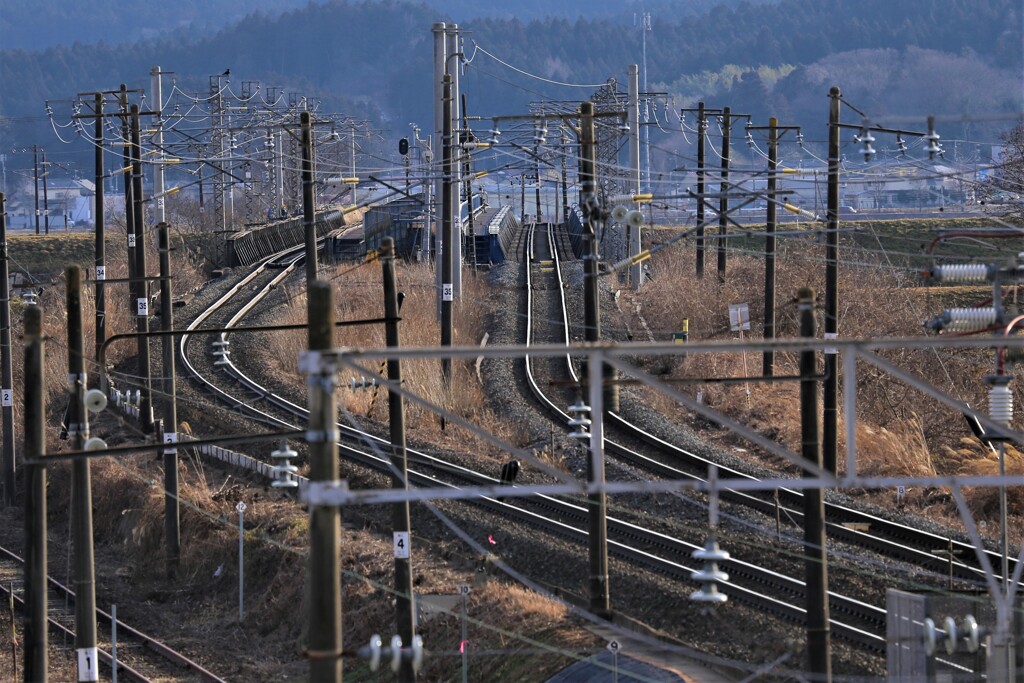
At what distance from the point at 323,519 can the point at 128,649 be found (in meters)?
11.4

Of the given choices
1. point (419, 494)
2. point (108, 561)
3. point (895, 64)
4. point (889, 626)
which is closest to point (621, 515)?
point (889, 626)

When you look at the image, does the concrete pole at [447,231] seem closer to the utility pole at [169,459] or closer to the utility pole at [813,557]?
the utility pole at [169,459]

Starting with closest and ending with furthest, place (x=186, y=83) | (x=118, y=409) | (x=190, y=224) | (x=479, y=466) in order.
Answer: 1. (x=479, y=466)
2. (x=118, y=409)
3. (x=190, y=224)
4. (x=186, y=83)

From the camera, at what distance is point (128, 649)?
16.7m

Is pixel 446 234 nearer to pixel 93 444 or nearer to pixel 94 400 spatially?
pixel 93 444

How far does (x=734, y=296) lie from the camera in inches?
1265

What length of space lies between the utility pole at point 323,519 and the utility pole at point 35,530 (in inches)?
194

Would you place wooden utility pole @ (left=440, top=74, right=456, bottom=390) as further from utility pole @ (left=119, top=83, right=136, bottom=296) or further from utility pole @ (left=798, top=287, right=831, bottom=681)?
utility pole @ (left=798, top=287, right=831, bottom=681)

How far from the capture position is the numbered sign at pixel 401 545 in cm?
1332

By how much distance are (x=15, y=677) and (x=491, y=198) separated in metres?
113

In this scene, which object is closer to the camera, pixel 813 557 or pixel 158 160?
pixel 813 557

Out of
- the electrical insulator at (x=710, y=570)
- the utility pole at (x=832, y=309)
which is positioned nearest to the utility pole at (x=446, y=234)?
the utility pole at (x=832, y=309)

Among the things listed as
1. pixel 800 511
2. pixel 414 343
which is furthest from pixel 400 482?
pixel 414 343

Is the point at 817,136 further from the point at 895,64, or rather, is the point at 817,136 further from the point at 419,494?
the point at 419,494
